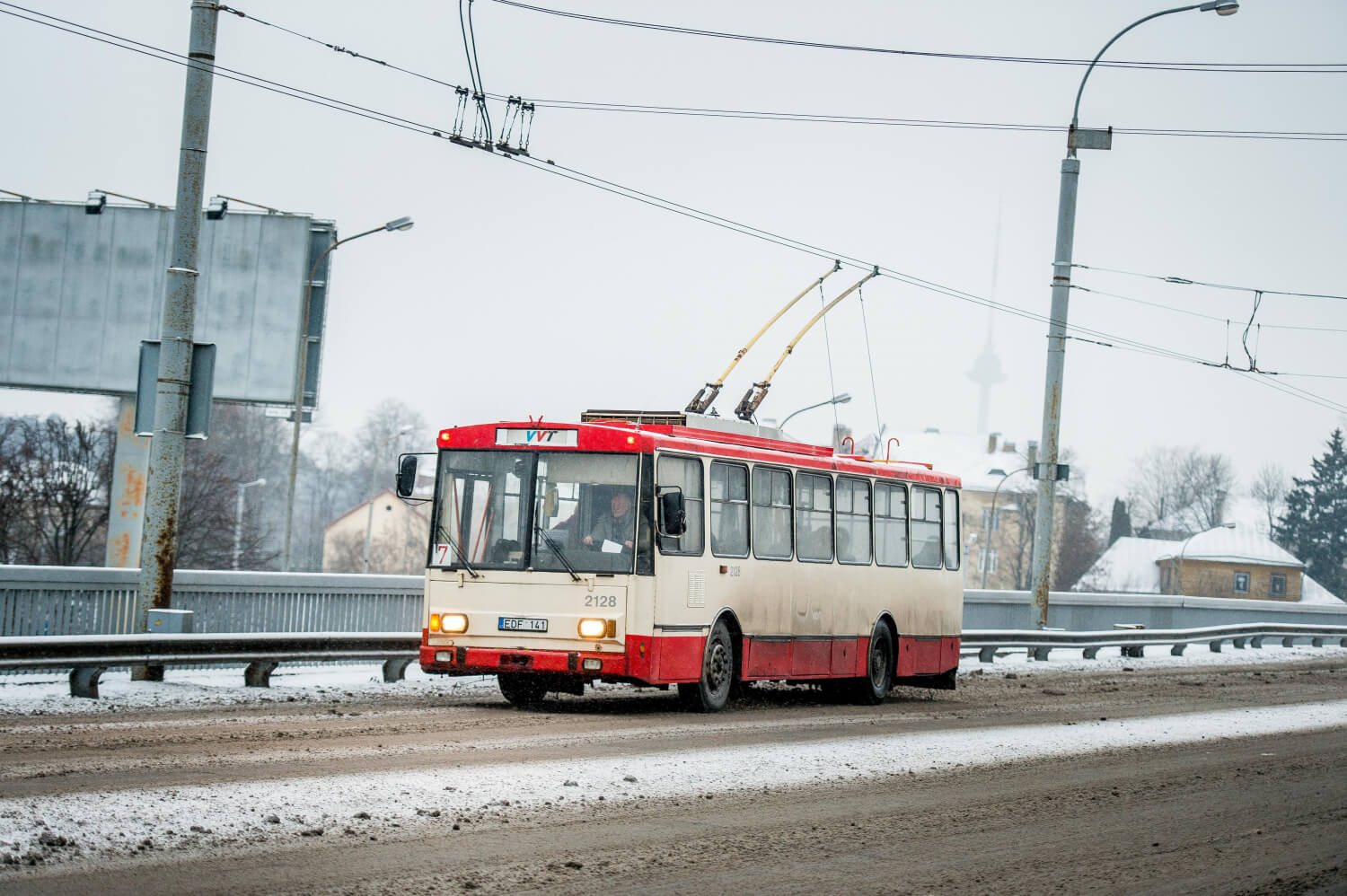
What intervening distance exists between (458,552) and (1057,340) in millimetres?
13944

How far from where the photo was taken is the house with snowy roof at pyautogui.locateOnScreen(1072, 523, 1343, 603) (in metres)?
104

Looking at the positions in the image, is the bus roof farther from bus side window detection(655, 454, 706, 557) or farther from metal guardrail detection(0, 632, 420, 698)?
metal guardrail detection(0, 632, 420, 698)

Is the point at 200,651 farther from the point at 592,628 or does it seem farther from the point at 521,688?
the point at 592,628

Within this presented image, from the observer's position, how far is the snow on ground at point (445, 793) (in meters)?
7.70

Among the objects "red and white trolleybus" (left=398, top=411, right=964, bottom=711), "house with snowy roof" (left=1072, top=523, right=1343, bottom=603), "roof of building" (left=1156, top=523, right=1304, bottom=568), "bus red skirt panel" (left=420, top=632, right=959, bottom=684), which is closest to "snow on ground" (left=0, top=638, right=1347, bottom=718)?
"bus red skirt panel" (left=420, top=632, right=959, bottom=684)

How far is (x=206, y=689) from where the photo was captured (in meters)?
15.7

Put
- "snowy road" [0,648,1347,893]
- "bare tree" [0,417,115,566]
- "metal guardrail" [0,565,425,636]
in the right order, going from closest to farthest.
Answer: "snowy road" [0,648,1347,893] → "metal guardrail" [0,565,425,636] → "bare tree" [0,417,115,566]

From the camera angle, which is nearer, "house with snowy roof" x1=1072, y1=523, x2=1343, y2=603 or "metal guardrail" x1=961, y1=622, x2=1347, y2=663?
"metal guardrail" x1=961, y1=622, x2=1347, y2=663

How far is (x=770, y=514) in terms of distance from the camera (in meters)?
17.7

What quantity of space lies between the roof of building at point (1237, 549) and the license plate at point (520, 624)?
93979 mm

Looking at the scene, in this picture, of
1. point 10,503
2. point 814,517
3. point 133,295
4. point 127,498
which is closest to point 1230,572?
point 10,503

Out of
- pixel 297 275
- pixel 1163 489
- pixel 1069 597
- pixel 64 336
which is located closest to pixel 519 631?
pixel 1069 597

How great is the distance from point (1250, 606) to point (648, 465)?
3005cm

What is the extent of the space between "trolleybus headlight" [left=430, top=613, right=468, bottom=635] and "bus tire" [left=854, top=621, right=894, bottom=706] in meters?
5.48
